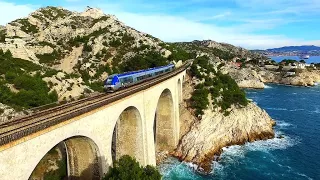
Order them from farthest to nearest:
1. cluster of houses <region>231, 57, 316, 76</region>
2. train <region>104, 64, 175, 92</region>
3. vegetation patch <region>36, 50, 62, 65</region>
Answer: cluster of houses <region>231, 57, 316, 76</region>, vegetation patch <region>36, 50, 62, 65</region>, train <region>104, 64, 175, 92</region>

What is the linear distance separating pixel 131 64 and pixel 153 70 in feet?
77.1

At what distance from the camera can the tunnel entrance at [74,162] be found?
2486 centimetres

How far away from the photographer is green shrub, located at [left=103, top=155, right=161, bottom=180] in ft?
75.9

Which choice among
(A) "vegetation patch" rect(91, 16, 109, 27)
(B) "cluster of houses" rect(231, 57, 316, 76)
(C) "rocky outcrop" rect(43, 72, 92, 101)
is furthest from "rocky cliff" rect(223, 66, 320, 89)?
(C) "rocky outcrop" rect(43, 72, 92, 101)

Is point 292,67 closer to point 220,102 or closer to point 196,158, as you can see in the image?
point 220,102

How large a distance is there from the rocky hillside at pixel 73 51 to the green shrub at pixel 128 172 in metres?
19.5

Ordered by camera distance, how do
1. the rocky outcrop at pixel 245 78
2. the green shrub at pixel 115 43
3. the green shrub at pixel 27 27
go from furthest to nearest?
1. the rocky outcrop at pixel 245 78
2. the green shrub at pixel 27 27
3. the green shrub at pixel 115 43

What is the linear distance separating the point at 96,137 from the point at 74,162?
16.0ft

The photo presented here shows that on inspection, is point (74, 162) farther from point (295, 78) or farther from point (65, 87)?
point (295, 78)

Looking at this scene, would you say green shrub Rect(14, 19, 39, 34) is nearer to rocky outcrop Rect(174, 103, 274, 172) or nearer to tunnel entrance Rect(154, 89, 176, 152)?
tunnel entrance Rect(154, 89, 176, 152)

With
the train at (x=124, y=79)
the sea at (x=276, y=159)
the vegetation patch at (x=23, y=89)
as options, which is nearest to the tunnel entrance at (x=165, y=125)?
the sea at (x=276, y=159)

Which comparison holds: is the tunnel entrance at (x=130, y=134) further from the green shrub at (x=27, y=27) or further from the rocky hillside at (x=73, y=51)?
the green shrub at (x=27, y=27)

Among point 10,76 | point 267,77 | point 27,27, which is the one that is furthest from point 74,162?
point 267,77

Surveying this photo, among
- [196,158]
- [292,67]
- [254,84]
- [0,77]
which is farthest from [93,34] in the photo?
[292,67]
